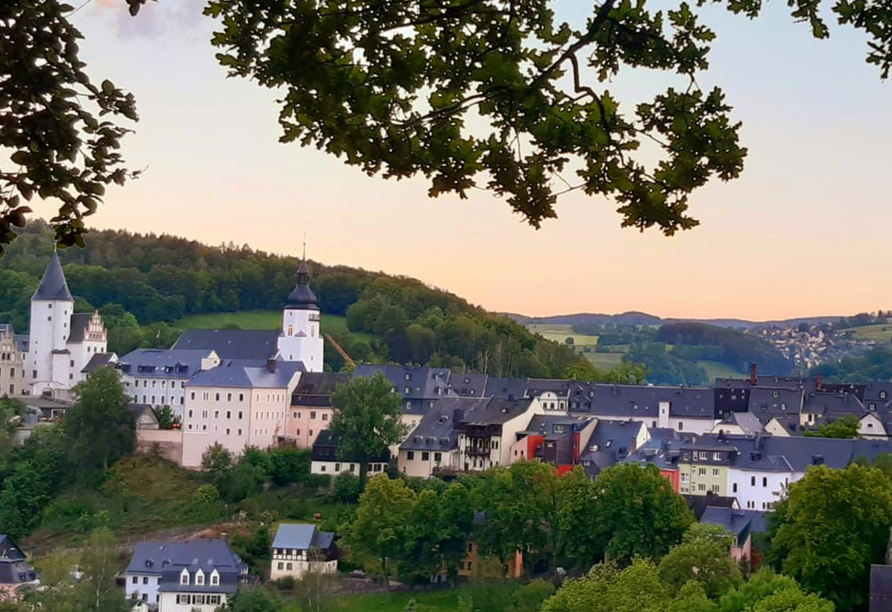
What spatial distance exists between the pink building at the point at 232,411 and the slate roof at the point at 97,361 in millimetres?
8509

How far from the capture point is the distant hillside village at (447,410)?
2211 inches

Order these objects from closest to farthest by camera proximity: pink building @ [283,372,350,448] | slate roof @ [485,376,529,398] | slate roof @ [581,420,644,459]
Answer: slate roof @ [581,420,644,459] < pink building @ [283,372,350,448] < slate roof @ [485,376,529,398]

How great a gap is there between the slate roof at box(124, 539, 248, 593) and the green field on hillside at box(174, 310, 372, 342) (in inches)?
1818

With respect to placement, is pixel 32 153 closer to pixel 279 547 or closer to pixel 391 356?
pixel 279 547

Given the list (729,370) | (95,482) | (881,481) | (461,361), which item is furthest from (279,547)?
(729,370)

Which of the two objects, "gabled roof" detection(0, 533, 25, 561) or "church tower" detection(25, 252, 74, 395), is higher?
"church tower" detection(25, 252, 74, 395)

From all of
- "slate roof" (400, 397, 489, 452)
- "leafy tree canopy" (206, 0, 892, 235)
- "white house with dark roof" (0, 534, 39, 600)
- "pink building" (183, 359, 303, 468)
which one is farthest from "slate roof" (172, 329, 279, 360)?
"leafy tree canopy" (206, 0, 892, 235)

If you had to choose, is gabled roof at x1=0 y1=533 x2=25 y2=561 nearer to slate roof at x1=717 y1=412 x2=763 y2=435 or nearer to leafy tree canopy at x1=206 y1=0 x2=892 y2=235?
slate roof at x1=717 y1=412 x2=763 y2=435

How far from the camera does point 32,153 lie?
562 centimetres

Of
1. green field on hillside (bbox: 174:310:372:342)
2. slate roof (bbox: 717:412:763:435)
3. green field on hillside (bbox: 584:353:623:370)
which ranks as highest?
green field on hillside (bbox: 174:310:372:342)

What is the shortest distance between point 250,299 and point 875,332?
94496 mm

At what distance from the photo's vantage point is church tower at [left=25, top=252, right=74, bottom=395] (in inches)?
2817

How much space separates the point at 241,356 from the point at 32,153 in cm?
6971

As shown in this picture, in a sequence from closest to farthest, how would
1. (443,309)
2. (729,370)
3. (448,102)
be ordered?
(448,102), (443,309), (729,370)
